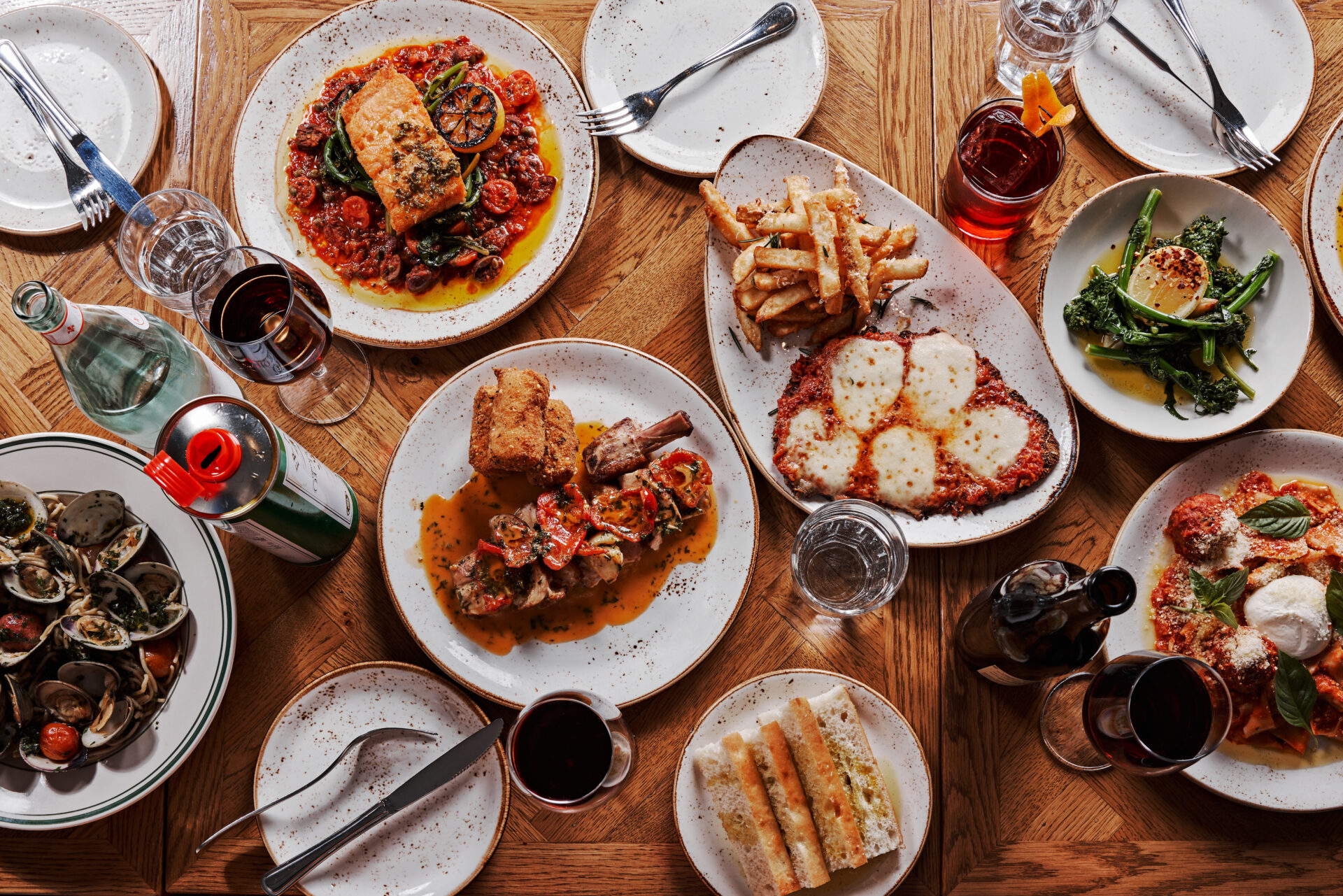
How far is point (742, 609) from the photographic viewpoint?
3.21m

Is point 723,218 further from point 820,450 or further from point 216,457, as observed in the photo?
point 216,457

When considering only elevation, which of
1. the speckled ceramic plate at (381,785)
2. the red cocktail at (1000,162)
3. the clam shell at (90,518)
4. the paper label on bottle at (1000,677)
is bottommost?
the speckled ceramic plate at (381,785)

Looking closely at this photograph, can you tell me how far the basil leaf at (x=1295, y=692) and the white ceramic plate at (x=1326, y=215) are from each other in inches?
53.6

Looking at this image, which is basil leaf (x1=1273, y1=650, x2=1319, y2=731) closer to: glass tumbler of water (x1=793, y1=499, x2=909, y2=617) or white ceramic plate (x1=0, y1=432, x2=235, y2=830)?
glass tumbler of water (x1=793, y1=499, x2=909, y2=617)

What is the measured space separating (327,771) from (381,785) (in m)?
0.21

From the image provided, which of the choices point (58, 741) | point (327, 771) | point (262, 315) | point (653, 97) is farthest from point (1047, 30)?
point (58, 741)

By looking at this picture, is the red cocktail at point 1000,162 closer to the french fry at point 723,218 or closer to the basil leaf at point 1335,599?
the french fry at point 723,218

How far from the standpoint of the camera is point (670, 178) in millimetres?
3391

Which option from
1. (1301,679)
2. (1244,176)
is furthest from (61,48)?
(1301,679)

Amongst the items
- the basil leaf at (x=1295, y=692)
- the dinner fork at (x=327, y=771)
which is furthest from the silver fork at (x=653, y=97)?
the basil leaf at (x=1295, y=692)

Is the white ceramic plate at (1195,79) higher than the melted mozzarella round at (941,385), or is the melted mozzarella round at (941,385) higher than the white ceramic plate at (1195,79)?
the white ceramic plate at (1195,79)

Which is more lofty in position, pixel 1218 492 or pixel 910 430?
pixel 910 430

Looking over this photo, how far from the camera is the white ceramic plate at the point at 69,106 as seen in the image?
3.27 m

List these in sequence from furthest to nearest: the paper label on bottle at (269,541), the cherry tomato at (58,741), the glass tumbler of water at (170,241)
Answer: the glass tumbler of water at (170,241) → the cherry tomato at (58,741) → the paper label on bottle at (269,541)
